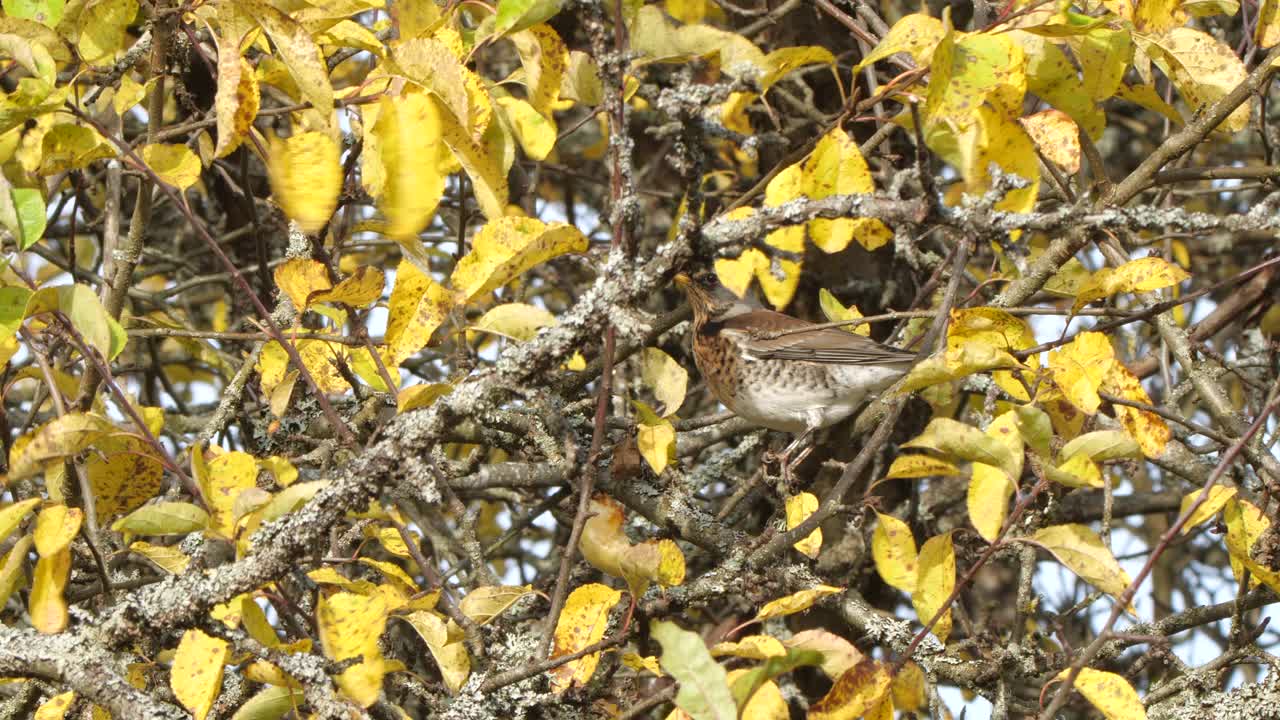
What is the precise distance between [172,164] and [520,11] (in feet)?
2.83

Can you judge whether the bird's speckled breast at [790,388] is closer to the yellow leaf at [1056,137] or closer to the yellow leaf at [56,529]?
the yellow leaf at [1056,137]

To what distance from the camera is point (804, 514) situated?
284 centimetres

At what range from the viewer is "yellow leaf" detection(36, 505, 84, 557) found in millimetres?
2141

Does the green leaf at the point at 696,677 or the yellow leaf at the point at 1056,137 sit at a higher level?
the yellow leaf at the point at 1056,137

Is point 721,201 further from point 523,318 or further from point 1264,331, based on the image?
point 523,318

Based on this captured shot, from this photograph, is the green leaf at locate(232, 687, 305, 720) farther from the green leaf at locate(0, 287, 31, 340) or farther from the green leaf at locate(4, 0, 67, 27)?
the green leaf at locate(4, 0, 67, 27)

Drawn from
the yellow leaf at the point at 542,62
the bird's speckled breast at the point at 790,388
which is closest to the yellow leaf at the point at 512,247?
the yellow leaf at the point at 542,62

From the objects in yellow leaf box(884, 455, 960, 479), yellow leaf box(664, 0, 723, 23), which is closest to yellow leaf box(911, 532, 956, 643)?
yellow leaf box(884, 455, 960, 479)

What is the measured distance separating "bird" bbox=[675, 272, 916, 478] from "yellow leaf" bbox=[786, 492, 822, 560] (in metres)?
0.93

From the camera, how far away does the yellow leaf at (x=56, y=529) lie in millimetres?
2141

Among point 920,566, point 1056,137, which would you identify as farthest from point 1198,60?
point 920,566

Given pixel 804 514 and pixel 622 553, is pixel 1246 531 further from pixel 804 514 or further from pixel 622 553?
pixel 622 553

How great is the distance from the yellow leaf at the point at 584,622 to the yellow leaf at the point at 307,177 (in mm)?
814

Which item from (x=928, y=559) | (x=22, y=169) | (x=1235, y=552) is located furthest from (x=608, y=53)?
(x=1235, y=552)
